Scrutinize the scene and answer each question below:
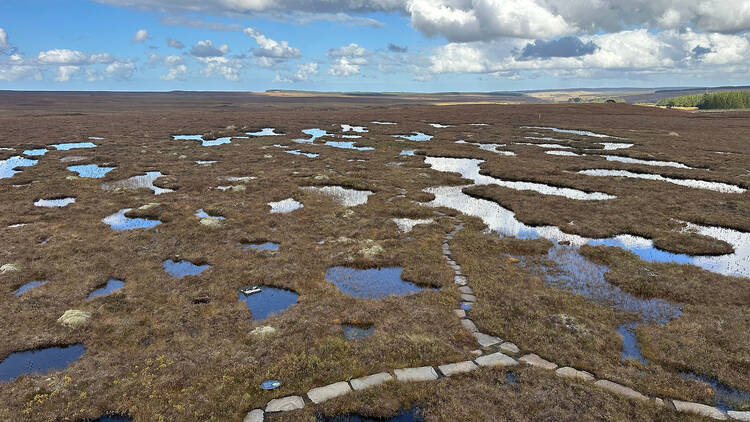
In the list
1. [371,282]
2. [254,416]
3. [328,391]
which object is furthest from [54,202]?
[328,391]

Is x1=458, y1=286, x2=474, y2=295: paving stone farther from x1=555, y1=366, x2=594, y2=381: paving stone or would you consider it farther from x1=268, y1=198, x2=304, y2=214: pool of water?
x1=268, y1=198, x2=304, y2=214: pool of water

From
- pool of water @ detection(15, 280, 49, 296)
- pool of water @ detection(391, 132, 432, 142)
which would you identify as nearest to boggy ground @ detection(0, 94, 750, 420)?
pool of water @ detection(15, 280, 49, 296)

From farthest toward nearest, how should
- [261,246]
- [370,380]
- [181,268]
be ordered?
1. [261,246]
2. [181,268]
3. [370,380]

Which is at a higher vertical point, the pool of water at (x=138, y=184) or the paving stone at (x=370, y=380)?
the pool of water at (x=138, y=184)

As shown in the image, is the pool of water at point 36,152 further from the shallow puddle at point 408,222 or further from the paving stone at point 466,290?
the paving stone at point 466,290

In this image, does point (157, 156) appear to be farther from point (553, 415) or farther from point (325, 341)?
point (553, 415)

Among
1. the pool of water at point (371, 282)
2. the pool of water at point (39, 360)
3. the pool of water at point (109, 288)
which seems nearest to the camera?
the pool of water at point (39, 360)

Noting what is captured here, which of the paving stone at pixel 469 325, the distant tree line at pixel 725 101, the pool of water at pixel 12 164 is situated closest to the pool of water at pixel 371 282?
the paving stone at pixel 469 325

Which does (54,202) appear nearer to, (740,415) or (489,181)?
(489,181)

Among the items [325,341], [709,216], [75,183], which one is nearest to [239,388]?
[325,341]
